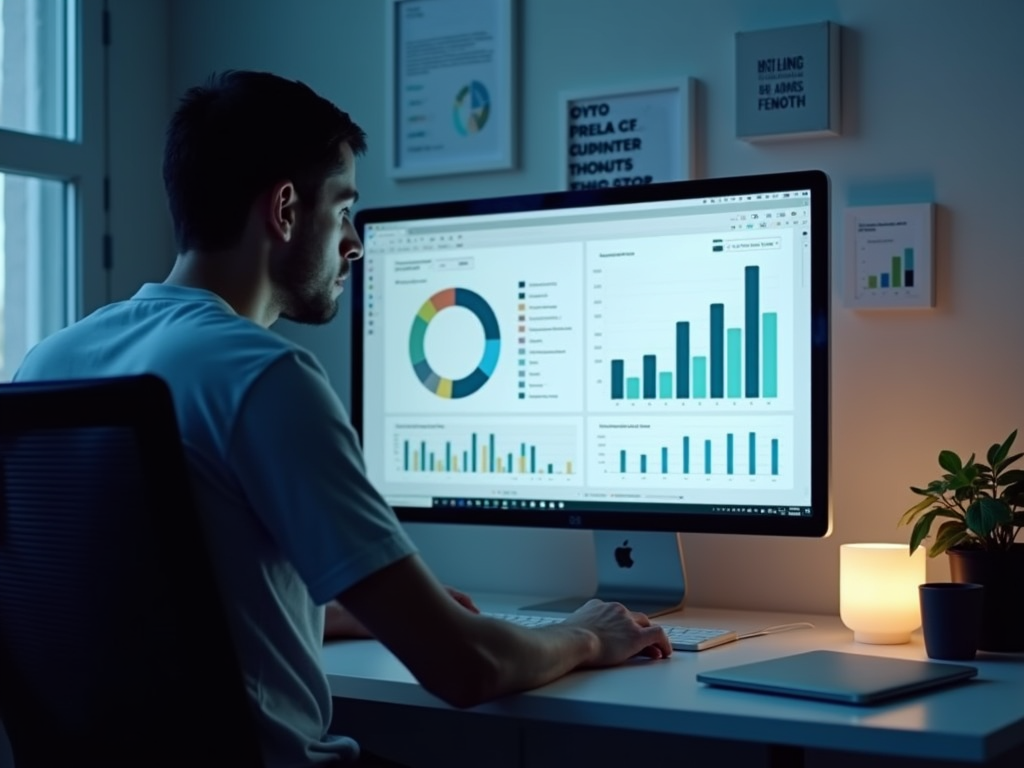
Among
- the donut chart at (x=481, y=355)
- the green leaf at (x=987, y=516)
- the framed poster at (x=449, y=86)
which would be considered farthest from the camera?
the framed poster at (x=449, y=86)

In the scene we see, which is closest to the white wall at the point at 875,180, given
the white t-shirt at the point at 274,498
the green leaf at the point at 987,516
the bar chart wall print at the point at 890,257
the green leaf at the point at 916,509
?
the bar chart wall print at the point at 890,257

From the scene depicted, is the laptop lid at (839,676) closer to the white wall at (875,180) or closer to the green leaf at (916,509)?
the green leaf at (916,509)

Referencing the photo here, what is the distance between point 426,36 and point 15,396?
1265mm

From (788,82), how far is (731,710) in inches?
39.3

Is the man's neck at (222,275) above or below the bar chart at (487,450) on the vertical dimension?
above

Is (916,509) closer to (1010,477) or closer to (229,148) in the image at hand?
(1010,477)

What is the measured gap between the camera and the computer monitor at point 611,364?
1.76 metres

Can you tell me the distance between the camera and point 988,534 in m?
1.64

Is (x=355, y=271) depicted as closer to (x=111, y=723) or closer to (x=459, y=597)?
(x=459, y=597)

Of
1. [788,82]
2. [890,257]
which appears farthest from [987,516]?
[788,82]

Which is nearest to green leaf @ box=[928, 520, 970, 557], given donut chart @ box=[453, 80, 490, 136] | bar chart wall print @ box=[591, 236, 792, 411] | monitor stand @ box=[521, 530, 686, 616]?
bar chart wall print @ box=[591, 236, 792, 411]

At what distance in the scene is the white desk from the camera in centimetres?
121

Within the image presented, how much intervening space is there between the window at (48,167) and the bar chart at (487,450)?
2.35 feet

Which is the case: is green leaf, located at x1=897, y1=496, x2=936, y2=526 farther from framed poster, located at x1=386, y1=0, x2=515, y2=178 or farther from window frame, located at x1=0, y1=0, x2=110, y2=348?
window frame, located at x1=0, y1=0, x2=110, y2=348
